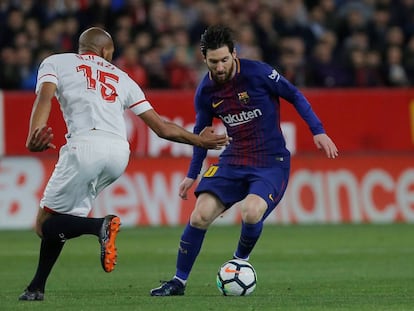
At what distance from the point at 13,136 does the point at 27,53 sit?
1.56 metres

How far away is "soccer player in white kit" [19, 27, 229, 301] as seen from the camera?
9039 mm

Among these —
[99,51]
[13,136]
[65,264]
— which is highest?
[99,51]

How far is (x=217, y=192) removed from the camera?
9.74 metres

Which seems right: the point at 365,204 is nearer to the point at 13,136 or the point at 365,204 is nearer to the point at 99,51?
the point at 13,136

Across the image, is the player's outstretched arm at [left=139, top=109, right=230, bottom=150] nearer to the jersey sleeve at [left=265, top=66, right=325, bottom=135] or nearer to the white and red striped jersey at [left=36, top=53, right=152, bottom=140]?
the white and red striped jersey at [left=36, top=53, right=152, bottom=140]

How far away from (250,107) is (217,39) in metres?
0.70

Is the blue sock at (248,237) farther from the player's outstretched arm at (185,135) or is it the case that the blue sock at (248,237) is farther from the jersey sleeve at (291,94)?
the jersey sleeve at (291,94)

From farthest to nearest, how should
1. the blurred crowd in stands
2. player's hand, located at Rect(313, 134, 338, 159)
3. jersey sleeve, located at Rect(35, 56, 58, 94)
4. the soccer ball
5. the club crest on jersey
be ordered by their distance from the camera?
the blurred crowd in stands → the club crest on jersey → the soccer ball → player's hand, located at Rect(313, 134, 338, 159) → jersey sleeve, located at Rect(35, 56, 58, 94)

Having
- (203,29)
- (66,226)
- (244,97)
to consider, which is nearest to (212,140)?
(244,97)

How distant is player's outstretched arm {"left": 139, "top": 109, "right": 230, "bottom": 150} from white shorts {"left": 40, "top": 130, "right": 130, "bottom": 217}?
0.31 meters

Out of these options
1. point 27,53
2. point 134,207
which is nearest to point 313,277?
point 134,207

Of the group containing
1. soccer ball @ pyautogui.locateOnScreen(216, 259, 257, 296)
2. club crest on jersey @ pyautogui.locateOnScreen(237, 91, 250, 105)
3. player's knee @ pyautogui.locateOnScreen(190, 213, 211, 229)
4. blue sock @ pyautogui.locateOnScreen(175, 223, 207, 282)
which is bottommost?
soccer ball @ pyautogui.locateOnScreen(216, 259, 257, 296)

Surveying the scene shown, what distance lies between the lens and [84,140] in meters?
9.07

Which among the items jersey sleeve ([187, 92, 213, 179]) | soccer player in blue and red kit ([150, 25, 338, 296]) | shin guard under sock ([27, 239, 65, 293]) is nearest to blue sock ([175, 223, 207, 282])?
soccer player in blue and red kit ([150, 25, 338, 296])
